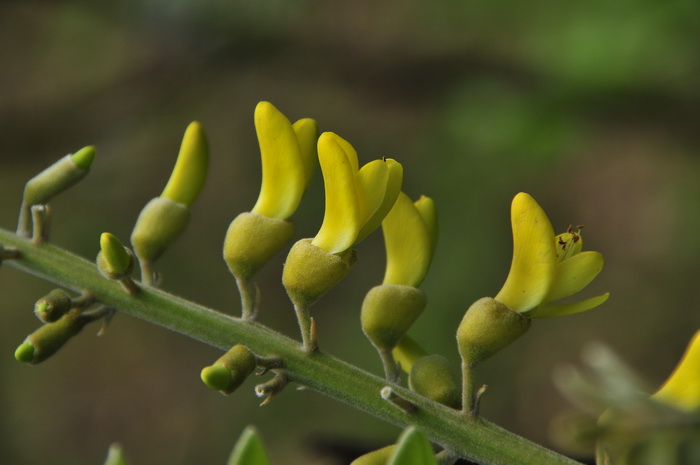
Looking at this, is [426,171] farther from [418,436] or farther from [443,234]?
[418,436]

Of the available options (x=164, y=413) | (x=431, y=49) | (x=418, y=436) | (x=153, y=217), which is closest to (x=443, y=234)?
(x=431, y=49)

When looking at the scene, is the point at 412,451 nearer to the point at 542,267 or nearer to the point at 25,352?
the point at 542,267

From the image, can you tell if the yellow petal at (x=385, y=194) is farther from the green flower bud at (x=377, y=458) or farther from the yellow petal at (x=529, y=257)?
the green flower bud at (x=377, y=458)

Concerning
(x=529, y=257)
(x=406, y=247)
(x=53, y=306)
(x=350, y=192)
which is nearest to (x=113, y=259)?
(x=53, y=306)

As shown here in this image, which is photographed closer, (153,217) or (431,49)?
(153,217)

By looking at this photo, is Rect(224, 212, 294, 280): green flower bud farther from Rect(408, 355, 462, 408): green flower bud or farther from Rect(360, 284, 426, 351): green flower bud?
Rect(408, 355, 462, 408): green flower bud
